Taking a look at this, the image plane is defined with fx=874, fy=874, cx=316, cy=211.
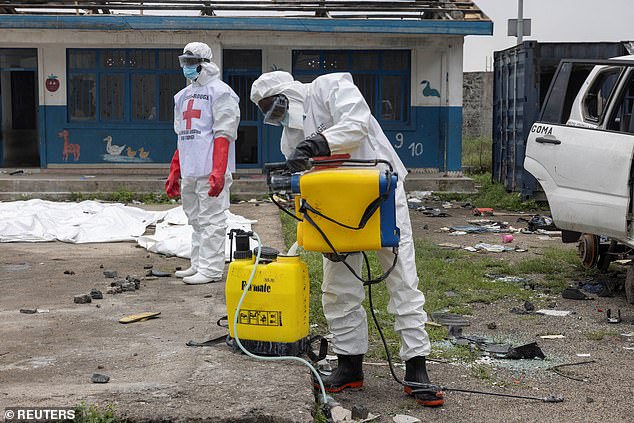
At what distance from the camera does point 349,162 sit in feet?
15.9

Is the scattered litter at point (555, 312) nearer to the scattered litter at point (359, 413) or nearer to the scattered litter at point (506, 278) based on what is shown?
the scattered litter at point (506, 278)

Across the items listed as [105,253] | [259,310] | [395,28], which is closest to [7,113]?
[395,28]

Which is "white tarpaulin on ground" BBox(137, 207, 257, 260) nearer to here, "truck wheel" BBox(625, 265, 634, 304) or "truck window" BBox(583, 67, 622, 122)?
"truck window" BBox(583, 67, 622, 122)

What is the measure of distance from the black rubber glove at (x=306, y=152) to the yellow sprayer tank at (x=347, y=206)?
6 centimetres

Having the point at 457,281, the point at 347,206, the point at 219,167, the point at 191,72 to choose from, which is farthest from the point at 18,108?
the point at 347,206

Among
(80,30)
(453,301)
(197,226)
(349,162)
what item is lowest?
(453,301)

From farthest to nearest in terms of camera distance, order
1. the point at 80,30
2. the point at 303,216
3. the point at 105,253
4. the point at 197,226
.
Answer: the point at 80,30
the point at 105,253
the point at 197,226
the point at 303,216

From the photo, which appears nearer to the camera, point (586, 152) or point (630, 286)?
point (630, 286)

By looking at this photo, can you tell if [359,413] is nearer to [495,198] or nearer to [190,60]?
[190,60]

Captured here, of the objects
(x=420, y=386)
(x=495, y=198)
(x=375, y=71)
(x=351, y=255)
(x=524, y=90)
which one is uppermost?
(x=375, y=71)

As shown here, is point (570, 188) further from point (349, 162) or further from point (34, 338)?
point (34, 338)

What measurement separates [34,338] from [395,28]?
12.3m

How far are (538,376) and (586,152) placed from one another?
2864 millimetres

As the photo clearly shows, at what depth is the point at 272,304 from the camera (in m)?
5.06
